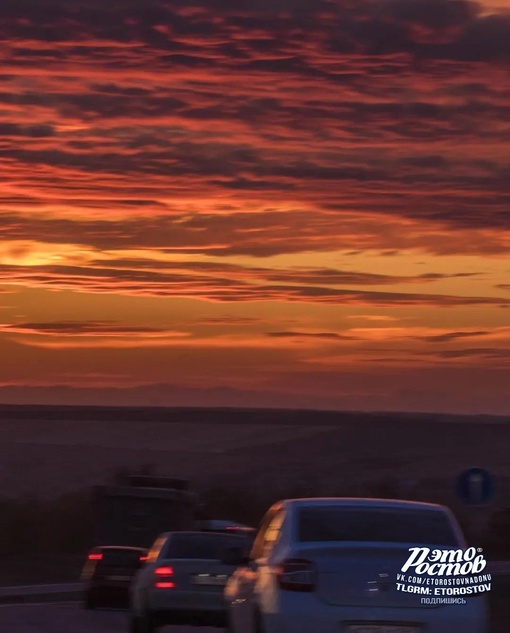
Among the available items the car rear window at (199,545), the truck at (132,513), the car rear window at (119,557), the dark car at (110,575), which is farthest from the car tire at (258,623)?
the truck at (132,513)

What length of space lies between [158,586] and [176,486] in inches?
781

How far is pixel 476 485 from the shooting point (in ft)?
110

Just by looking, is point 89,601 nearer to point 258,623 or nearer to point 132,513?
point 132,513

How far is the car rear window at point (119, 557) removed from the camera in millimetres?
28078

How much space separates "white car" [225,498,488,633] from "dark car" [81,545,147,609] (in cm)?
1405

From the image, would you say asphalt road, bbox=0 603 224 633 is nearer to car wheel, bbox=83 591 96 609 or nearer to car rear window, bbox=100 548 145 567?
car wheel, bbox=83 591 96 609

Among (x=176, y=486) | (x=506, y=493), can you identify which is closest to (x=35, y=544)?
(x=176, y=486)

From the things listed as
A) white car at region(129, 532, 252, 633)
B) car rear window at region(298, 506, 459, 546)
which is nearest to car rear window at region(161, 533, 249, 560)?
white car at region(129, 532, 252, 633)

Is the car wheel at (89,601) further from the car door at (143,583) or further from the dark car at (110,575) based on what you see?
the car door at (143,583)

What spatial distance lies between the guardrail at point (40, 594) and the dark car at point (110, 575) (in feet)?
10.7

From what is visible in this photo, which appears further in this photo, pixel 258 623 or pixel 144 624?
pixel 144 624

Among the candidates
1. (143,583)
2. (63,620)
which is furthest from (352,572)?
(63,620)

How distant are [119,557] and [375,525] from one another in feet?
49.9

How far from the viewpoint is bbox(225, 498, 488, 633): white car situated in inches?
507
